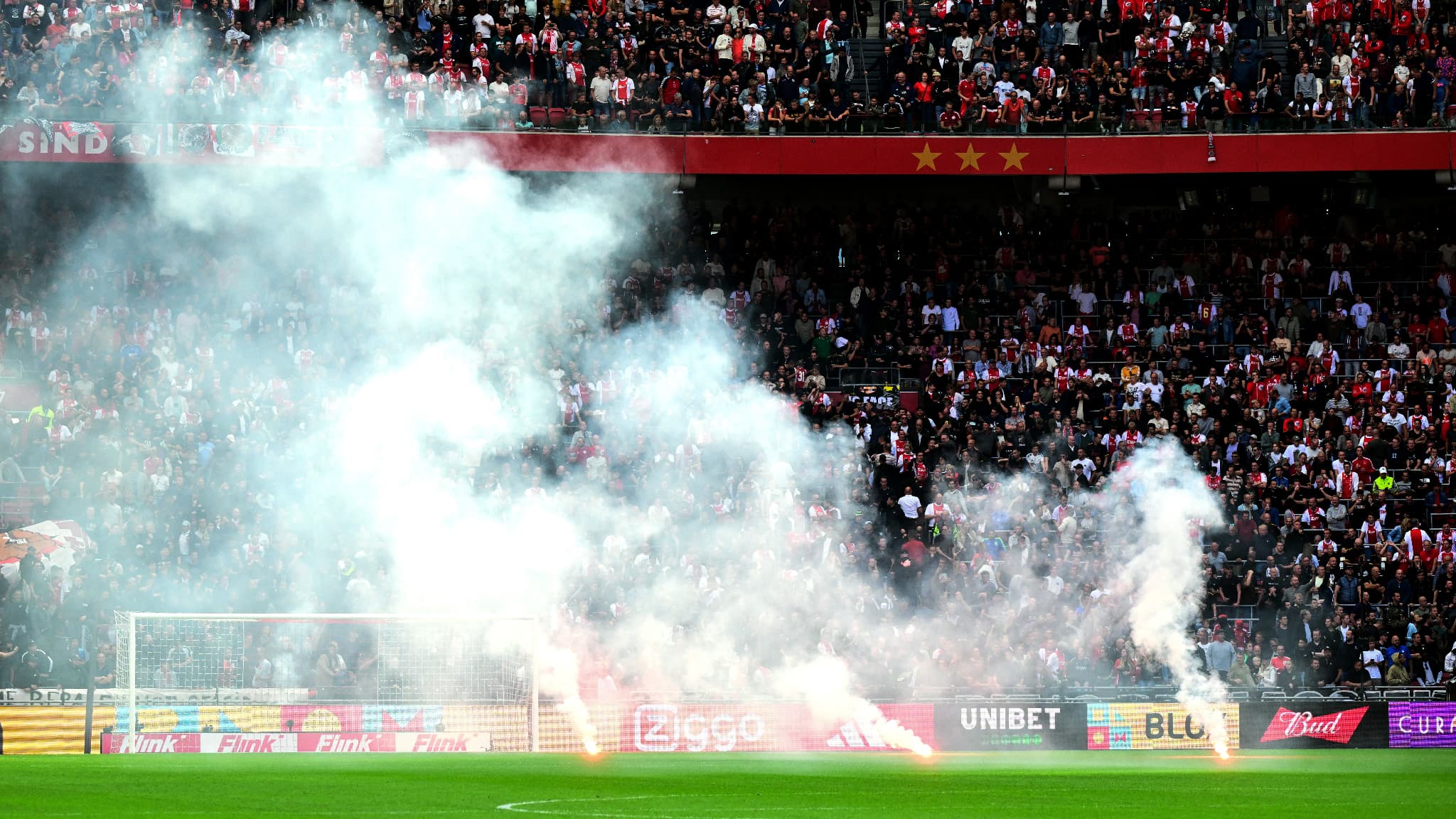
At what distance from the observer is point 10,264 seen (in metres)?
27.5

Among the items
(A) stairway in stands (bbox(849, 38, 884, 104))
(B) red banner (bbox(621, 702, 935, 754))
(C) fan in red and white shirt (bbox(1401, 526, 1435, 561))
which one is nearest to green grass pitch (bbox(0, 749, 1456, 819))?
(B) red banner (bbox(621, 702, 935, 754))

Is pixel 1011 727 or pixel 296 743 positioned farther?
pixel 1011 727

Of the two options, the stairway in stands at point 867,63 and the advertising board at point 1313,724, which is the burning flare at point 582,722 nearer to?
the advertising board at point 1313,724

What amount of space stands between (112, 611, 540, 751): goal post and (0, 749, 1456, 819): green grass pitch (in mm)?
2269

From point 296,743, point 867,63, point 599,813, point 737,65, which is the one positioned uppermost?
point 867,63

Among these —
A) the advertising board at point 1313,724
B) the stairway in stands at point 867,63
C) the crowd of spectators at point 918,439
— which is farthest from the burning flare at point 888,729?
the stairway in stands at point 867,63

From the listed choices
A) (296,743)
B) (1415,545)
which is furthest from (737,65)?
(296,743)

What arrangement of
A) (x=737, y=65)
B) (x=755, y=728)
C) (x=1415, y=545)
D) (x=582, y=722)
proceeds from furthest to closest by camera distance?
1. (x=737, y=65)
2. (x=1415, y=545)
3. (x=755, y=728)
4. (x=582, y=722)

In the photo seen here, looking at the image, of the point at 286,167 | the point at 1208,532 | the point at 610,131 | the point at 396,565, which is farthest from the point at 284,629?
the point at 1208,532

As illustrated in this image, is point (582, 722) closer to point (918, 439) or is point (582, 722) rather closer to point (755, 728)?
point (755, 728)

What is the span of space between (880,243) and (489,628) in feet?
39.7

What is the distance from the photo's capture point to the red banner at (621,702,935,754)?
70.0 ft

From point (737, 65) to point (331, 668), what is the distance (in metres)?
13.1

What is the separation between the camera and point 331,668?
21.4 m
